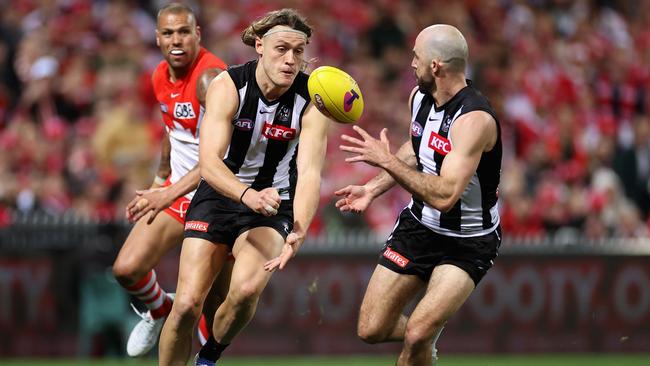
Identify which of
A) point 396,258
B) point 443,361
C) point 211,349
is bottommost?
point 443,361

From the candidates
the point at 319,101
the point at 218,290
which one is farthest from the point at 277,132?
the point at 218,290

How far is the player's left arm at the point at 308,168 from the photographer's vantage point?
8.79 m

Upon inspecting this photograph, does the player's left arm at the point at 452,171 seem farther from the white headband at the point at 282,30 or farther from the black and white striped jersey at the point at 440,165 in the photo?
the white headband at the point at 282,30

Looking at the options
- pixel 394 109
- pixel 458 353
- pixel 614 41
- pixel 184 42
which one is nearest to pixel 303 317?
pixel 458 353

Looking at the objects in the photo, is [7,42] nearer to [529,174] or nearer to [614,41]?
[529,174]

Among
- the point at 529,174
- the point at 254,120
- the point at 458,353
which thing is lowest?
the point at 458,353

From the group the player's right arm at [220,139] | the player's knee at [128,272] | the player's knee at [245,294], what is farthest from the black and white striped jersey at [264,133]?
the player's knee at [128,272]

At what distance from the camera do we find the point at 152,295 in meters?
10.3

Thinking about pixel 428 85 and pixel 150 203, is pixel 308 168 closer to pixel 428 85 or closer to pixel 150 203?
pixel 428 85

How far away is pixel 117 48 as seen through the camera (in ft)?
53.5

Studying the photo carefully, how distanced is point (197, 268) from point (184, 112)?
157cm

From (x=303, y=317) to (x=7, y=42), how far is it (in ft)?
18.3

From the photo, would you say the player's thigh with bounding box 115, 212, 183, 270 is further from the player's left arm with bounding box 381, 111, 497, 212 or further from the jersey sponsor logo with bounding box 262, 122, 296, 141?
the player's left arm with bounding box 381, 111, 497, 212

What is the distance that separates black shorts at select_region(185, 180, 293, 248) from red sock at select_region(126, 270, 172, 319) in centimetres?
110
